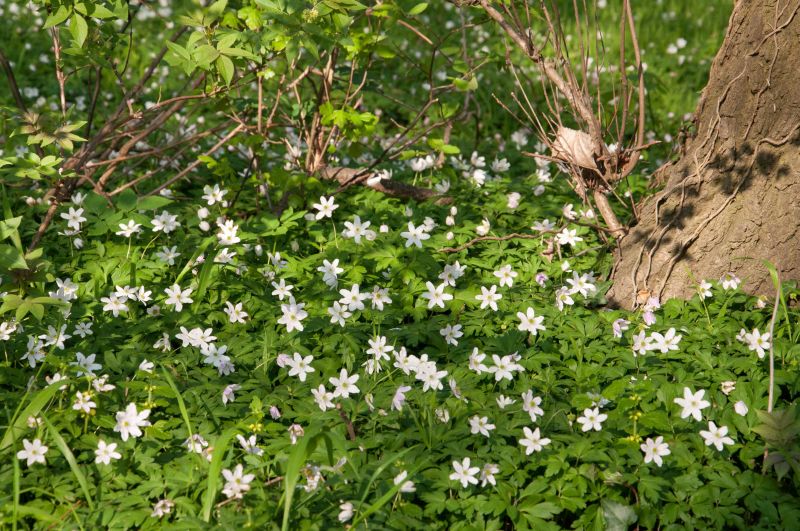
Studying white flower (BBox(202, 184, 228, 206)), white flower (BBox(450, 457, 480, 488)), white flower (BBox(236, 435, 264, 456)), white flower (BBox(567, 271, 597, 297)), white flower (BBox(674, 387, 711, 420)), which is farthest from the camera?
white flower (BBox(202, 184, 228, 206))

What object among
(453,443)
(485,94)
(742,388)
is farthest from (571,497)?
(485,94)

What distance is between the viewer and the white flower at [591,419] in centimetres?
278

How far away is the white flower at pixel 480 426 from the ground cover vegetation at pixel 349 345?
4 cm

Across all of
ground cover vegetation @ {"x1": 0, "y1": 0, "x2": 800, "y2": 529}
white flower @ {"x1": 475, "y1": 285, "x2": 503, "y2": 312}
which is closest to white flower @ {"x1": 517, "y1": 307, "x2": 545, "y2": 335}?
ground cover vegetation @ {"x1": 0, "y1": 0, "x2": 800, "y2": 529}

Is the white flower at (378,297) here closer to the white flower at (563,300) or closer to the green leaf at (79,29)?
the white flower at (563,300)

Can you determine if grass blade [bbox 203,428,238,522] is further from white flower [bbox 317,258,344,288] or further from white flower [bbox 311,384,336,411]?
white flower [bbox 317,258,344,288]

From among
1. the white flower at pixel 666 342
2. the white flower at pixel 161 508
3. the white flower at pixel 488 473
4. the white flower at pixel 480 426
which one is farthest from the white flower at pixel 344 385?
the white flower at pixel 666 342

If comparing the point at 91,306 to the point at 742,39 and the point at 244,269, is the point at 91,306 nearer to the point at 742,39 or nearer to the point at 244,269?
the point at 244,269

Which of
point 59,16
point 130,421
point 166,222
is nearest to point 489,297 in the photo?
point 130,421

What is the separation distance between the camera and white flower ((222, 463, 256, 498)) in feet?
8.07

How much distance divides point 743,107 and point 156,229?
8.71 ft

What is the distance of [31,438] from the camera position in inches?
106

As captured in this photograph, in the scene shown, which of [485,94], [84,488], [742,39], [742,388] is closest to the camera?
[84,488]

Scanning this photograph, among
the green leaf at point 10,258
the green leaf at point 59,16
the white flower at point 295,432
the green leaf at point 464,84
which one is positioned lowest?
the white flower at point 295,432
